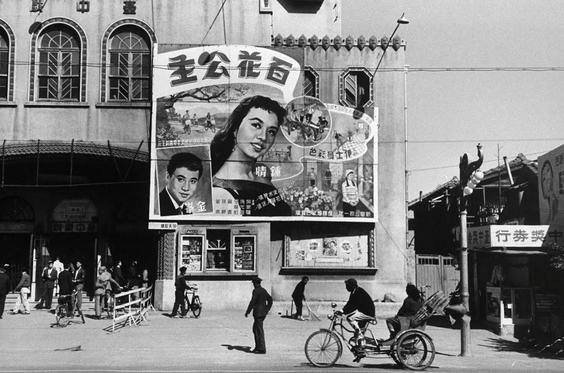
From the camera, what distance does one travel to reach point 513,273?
69.7 feet

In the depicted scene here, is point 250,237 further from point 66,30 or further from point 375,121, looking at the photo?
point 66,30

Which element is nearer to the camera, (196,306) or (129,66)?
(196,306)

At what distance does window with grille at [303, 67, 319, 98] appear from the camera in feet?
85.5

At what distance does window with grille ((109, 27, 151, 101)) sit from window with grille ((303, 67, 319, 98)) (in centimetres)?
605

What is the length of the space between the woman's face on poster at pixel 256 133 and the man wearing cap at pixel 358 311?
11595mm

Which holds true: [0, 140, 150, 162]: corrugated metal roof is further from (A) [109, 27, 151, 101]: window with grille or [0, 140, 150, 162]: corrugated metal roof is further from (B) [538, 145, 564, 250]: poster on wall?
(B) [538, 145, 564, 250]: poster on wall

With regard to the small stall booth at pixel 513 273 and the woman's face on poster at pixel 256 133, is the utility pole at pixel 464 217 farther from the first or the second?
the woman's face on poster at pixel 256 133

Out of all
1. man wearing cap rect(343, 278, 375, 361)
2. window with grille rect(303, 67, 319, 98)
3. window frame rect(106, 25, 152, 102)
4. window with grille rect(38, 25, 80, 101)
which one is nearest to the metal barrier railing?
man wearing cap rect(343, 278, 375, 361)

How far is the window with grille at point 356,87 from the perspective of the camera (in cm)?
2625

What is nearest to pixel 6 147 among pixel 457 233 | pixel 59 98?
pixel 59 98

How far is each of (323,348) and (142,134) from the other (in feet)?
46.0

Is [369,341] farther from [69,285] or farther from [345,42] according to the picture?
[345,42]

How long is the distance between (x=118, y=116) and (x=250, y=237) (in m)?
6.76

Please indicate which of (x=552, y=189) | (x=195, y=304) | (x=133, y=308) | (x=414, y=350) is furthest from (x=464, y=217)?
(x=133, y=308)
